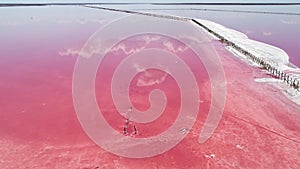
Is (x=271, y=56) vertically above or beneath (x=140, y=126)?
above

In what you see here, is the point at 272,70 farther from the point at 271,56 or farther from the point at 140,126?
the point at 140,126

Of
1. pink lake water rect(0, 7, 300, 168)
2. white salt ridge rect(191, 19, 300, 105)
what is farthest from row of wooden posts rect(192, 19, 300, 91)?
pink lake water rect(0, 7, 300, 168)

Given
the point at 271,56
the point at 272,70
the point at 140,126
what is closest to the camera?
the point at 140,126

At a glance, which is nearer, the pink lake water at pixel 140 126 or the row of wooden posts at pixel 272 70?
the pink lake water at pixel 140 126

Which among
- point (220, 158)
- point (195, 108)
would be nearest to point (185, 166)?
point (220, 158)

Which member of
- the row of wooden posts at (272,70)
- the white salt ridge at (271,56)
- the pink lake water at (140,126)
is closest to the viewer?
the pink lake water at (140,126)

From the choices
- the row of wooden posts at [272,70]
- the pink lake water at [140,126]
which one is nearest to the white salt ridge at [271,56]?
the row of wooden posts at [272,70]

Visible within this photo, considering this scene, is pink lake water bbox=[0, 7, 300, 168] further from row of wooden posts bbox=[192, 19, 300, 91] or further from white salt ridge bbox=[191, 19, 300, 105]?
row of wooden posts bbox=[192, 19, 300, 91]

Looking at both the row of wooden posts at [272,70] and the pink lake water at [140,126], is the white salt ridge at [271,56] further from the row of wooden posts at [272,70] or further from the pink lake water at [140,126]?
the pink lake water at [140,126]

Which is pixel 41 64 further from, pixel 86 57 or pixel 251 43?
pixel 251 43

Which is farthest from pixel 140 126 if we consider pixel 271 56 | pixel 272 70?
pixel 271 56

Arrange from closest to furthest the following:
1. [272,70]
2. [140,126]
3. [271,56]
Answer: [140,126]
[272,70]
[271,56]
